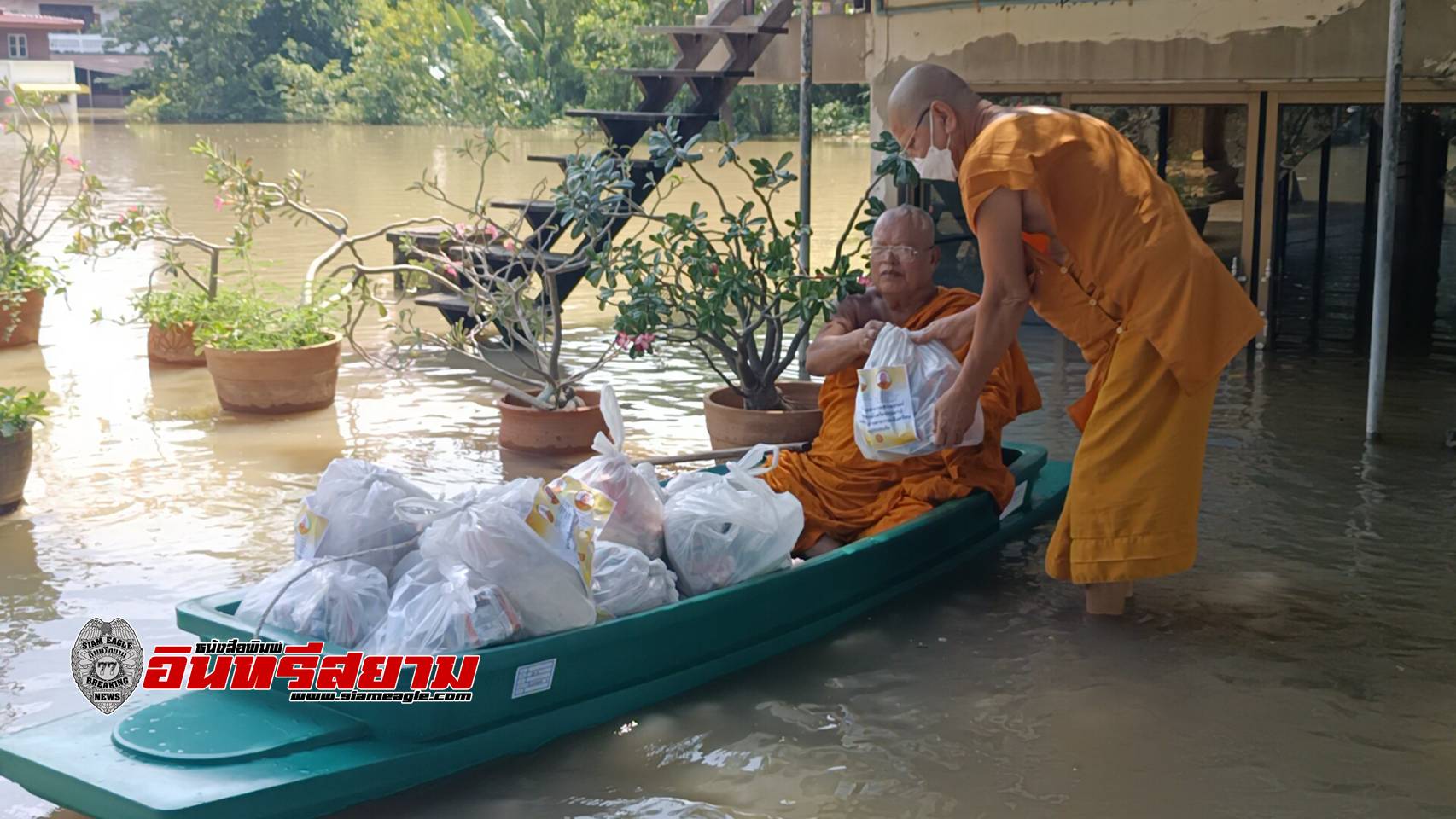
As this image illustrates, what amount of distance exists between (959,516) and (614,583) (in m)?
1.45

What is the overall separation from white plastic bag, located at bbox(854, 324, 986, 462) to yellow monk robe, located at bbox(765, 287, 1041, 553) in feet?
0.50

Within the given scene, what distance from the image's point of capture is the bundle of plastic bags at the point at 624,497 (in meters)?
3.91

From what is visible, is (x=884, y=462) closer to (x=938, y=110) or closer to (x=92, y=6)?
(x=938, y=110)

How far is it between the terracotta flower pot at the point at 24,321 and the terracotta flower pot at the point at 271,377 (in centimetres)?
242

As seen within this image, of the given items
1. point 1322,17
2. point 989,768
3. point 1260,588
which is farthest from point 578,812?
point 1322,17

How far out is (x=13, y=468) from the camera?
5.40m

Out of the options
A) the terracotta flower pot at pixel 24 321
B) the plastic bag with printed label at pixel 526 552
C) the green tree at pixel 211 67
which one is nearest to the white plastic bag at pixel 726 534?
the plastic bag with printed label at pixel 526 552

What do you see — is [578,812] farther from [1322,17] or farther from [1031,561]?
[1322,17]

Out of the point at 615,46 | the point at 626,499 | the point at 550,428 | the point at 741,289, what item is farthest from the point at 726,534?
the point at 615,46

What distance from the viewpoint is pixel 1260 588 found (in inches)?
186

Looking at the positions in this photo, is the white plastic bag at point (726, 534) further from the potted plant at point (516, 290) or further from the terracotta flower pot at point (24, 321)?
the terracotta flower pot at point (24, 321)

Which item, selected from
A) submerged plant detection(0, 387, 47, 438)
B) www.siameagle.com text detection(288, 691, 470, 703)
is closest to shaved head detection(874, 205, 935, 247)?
www.siameagle.com text detection(288, 691, 470, 703)

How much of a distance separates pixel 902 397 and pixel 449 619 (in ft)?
5.77

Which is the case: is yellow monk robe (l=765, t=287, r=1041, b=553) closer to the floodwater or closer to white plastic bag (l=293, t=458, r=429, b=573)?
the floodwater
